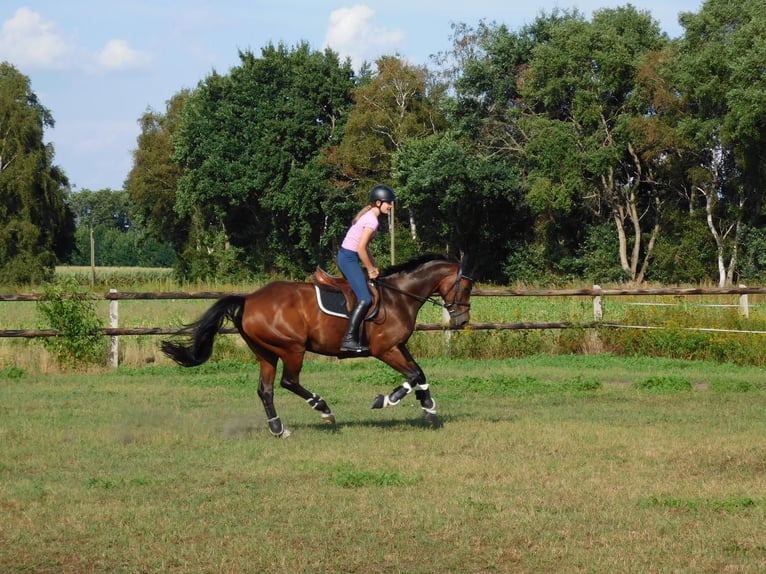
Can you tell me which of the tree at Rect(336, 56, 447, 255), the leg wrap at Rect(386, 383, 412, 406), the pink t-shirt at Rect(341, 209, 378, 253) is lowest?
the leg wrap at Rect(386, 383, 412, 406)

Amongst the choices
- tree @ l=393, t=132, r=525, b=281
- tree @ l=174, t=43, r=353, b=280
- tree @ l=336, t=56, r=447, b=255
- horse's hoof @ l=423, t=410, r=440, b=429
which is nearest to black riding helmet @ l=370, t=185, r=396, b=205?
horse's hoof @ l=423, t=410, r=440, b=429

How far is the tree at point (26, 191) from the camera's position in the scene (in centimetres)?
7044

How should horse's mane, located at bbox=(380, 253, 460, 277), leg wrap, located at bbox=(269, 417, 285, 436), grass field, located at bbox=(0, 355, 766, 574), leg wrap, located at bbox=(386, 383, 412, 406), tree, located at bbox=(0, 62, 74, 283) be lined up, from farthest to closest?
tree, located at bbox=(0, 62, 74, 283)
horse's mane, located at bbox=(380, 253, 460, 277)
leg wrap, located at bbox=(386, 383, 412, 406)
leg wrap, located at bbox=(269, 417, 285, 436)
grass field, located at bbox=(0, 355, 766, 574)

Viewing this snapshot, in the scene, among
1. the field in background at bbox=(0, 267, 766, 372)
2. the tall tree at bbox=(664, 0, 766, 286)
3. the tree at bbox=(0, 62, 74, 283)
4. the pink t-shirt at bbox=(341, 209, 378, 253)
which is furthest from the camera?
the tree at bbox=(0, 62, 74, 283)

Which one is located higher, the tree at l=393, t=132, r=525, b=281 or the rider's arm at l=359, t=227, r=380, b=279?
the tree at l=393, t=132, r=525, b=281

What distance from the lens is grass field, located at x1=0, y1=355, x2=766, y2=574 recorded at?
691 centimetres

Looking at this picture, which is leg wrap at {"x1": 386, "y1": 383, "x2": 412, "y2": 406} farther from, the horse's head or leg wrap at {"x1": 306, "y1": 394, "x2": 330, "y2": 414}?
the horse's head

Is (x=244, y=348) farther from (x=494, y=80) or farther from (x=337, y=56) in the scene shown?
(x=337, y=56)

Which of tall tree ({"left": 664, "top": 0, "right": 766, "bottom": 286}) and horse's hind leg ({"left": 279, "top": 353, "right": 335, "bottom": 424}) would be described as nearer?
horse's hind leg ({"left": 279, "top": 353, "right": 335, "bottom": 424})

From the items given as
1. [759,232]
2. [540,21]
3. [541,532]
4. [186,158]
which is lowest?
[541,532]

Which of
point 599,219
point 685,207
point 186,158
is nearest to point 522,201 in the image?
point 599,219

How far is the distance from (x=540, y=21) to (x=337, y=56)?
16.0 meters

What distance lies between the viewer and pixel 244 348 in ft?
70.7

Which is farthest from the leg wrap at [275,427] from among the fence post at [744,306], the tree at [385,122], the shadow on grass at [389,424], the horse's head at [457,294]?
the tree at [385,122]
